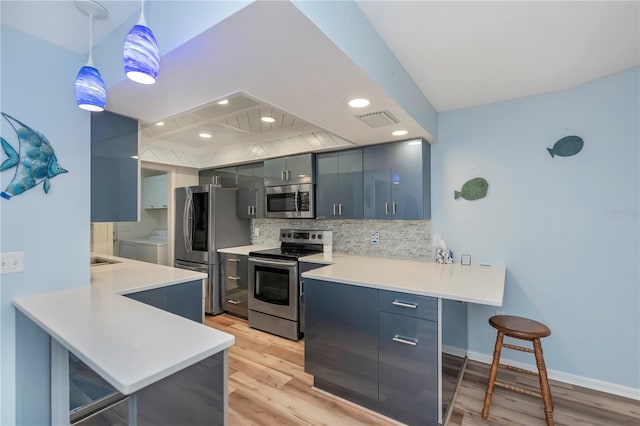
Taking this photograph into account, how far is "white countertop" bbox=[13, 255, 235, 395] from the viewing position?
2.96ft

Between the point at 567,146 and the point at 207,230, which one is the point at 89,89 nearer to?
the point at 207,230

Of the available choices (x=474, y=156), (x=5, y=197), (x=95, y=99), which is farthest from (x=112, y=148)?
(x=474, y=156)

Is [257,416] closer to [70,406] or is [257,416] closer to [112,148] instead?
[70,406]

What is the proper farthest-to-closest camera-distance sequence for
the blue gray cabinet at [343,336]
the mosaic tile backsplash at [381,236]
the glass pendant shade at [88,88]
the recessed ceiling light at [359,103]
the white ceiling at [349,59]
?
the mosaic tile backsplash at [381,236] < the blue gray cabinet at [343,336] < the recessed ceiling light at [359,103] < the white ceiling at [349,59] < the glass pendant shade at [88,88]

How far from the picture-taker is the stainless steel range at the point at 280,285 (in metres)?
3.19

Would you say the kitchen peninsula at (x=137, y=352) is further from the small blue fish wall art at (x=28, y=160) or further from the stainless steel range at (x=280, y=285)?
the stainless steel range at (x=280, y=285)

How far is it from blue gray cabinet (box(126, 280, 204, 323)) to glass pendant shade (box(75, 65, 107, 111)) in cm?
120

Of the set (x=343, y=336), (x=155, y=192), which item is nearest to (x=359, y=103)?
(x=343, y=336)

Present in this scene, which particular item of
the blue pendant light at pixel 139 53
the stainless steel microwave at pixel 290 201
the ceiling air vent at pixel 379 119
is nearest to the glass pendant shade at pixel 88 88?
the blue pendant light at pixel 139 53

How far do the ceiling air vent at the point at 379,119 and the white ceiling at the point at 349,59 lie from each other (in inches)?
2.6

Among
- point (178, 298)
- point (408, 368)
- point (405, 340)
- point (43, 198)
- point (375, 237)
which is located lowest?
point (408, 368)

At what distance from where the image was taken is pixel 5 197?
1547mm

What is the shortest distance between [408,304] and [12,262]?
7.50ft

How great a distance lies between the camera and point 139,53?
3.29 feet
